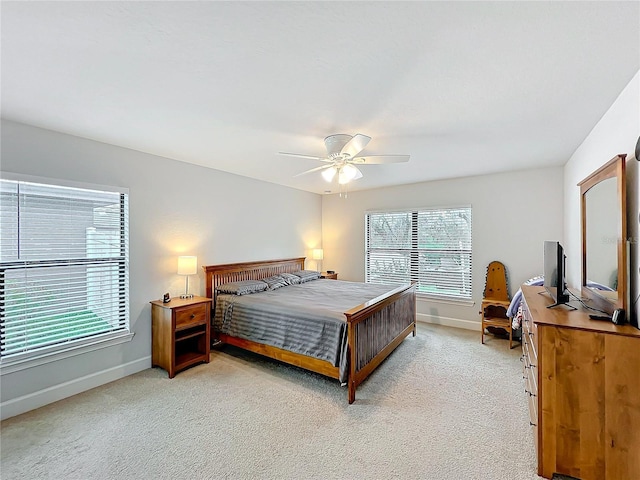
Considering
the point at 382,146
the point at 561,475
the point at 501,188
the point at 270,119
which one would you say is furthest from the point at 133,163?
the point at 501,188

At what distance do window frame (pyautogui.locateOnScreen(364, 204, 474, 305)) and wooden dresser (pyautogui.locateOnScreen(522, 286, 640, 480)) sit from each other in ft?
9.77

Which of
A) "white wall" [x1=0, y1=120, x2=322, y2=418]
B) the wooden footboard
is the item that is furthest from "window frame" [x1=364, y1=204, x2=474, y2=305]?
"white wall" [x1=0, y1=120, x2=322, y2=418]

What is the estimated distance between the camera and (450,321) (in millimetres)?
4855

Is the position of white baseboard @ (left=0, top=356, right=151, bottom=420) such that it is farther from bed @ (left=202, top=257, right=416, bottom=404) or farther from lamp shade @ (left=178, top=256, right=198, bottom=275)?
lamp shade @ (left=178, top=256, right=198, bottom=275)

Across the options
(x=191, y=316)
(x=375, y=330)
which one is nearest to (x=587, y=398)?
(x=375, y=330)

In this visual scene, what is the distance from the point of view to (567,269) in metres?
3.50

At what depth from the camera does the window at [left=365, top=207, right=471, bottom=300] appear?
189 inches

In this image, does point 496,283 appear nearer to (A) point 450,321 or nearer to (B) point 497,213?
(A) point 450,321

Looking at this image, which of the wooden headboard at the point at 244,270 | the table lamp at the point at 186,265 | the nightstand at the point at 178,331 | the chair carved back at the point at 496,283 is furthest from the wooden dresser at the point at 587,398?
the wooden headboard at the point at 244,270

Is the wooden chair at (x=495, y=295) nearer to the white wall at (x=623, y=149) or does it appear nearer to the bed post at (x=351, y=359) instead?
the white wall at (x=623, y=149)

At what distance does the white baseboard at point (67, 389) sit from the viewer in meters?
2.46

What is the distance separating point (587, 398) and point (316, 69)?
2.53m

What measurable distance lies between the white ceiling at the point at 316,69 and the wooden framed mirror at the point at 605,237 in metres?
0.57

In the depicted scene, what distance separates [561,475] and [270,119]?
3253 mm
